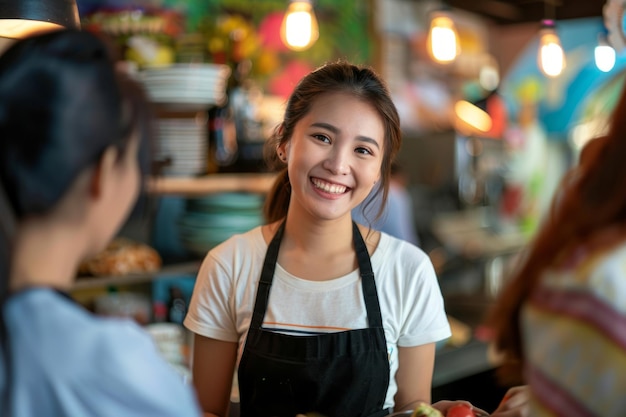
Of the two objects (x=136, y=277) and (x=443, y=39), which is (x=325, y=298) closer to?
(x=136, y=277)

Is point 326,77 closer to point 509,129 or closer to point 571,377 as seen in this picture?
point 571,377

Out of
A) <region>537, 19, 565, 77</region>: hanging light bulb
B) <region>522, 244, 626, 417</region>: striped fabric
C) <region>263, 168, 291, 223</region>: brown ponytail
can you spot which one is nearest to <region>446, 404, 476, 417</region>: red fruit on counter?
<region>522, 244, 626, 417</region>: striped fabric

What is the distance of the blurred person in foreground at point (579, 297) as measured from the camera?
1.02 meters

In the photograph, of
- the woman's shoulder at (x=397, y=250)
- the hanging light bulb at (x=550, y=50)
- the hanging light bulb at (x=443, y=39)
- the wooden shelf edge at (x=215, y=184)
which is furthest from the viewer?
the hanging light bulb at (x=443, y=39)

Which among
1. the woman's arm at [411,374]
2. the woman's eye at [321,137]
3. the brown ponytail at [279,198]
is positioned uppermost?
the woman's eye at [321,137]

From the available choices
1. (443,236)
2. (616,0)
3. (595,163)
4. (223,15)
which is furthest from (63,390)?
(443,236)

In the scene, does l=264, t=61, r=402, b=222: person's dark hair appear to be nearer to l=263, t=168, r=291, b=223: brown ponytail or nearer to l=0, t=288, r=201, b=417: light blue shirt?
l=263, t=168, r=291, b=223: brown ponytail

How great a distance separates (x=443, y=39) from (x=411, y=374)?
3.38 meters

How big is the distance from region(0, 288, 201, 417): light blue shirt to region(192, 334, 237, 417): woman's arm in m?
0.91

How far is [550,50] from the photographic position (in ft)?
14.4

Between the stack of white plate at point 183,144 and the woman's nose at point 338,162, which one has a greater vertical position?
the woman's nose at point 338,162

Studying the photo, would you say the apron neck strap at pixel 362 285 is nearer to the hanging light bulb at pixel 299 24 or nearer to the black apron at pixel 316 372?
the black apron at pixel 316 372

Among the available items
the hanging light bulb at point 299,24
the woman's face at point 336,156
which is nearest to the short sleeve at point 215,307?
the woman's face at point 336,156

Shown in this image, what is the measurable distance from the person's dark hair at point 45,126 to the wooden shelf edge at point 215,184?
187 centimetres
